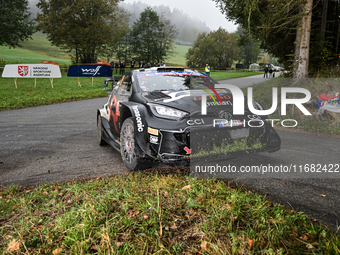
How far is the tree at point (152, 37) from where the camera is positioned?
68.2m

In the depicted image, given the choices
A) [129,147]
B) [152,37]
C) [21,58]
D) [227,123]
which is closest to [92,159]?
[129,147]

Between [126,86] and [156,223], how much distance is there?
3.46 m

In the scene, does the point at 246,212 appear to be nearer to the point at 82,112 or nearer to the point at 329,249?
the point at 329,249

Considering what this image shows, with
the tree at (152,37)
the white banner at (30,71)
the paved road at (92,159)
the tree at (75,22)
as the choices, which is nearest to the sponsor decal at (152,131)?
the paved road at (92,159)

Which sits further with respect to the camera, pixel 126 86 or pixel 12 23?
pixel 12 23

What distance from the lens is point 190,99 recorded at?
14.5 feet

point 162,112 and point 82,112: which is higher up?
point 162,112

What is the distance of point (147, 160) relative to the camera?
13.5 ft

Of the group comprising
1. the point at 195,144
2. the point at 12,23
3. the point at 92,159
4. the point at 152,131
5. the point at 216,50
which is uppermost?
the point at 216,50

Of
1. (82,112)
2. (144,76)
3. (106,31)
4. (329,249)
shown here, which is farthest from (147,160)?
(106,31)

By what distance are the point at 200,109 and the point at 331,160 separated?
2886 mm

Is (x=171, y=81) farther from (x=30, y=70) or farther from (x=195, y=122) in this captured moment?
(x=30, y=70)

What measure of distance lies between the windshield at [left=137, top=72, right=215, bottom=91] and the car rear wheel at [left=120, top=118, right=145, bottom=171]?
100 cm

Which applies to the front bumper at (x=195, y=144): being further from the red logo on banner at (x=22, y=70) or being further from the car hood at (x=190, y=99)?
the red logo on banner at (x=22, y=70)
